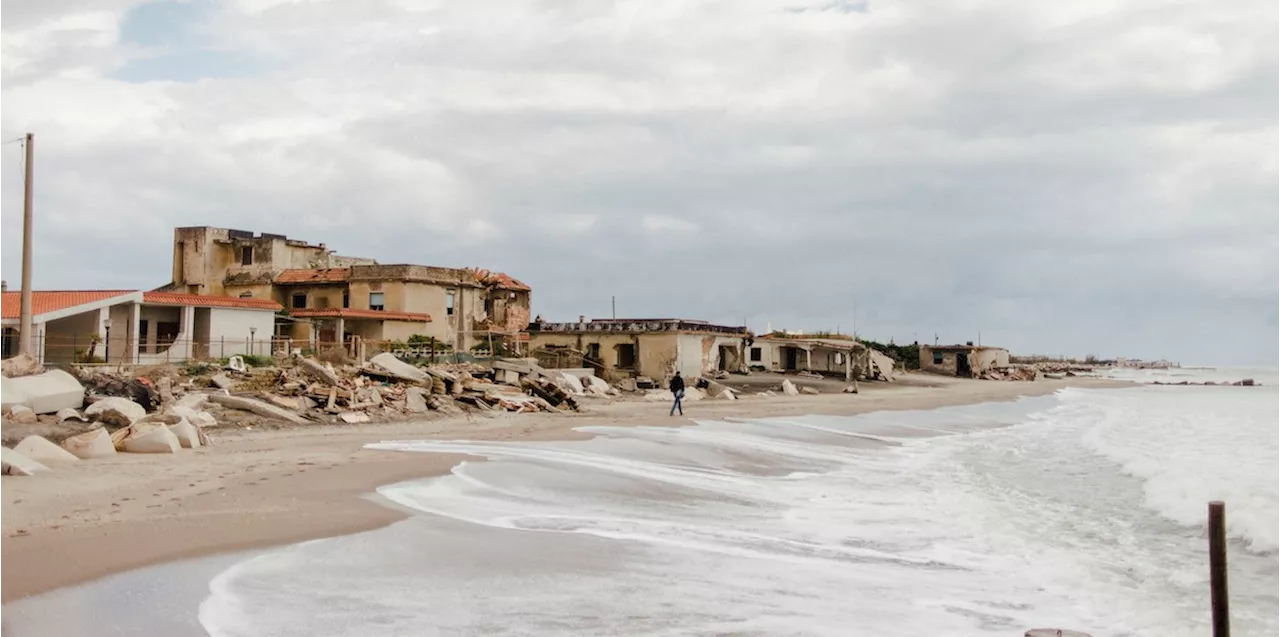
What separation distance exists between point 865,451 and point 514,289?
33.6 meters

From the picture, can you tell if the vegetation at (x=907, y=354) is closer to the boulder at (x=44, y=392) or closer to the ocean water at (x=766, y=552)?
the ocean water at (x=766, y=552)

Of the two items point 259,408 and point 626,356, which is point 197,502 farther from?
point 626,356

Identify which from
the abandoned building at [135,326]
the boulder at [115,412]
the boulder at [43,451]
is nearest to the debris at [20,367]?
the boulder at [115,412]

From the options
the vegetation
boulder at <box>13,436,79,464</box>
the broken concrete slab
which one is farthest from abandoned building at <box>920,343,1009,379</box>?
boulder at <box>13,436,79,464</box>

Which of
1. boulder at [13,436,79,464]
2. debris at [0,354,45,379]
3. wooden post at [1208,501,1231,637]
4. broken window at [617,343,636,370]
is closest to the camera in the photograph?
wooden post at [1208,501,1231,637]

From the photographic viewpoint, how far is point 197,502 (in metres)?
10.7

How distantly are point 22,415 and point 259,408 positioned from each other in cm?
515

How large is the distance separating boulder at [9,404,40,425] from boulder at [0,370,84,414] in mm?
141

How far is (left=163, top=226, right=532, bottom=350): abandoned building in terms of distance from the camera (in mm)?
44062

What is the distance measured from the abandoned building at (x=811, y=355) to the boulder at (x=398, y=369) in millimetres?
28250

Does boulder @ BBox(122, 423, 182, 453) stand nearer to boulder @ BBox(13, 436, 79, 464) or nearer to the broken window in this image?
boulder @ BBox(13, 436, 79, 464)

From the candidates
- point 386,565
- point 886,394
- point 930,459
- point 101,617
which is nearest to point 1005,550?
point 386,565

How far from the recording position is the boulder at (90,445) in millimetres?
14023

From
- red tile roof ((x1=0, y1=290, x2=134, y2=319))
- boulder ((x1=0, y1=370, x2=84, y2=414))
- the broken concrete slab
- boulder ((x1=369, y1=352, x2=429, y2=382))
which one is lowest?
the broken concrete slab
